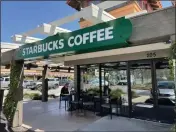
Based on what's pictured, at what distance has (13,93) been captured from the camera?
6.55 meters

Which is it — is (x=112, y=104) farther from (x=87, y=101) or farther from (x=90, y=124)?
(x=90, y=124)

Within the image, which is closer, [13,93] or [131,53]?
[13,93]

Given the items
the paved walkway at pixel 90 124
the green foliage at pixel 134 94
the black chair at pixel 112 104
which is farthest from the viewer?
the black chair at pixel 112 104

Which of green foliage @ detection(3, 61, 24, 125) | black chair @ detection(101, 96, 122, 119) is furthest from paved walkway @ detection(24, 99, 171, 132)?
green foliage @ detection(3, 61, 24, 125)

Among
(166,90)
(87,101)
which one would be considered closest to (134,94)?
(166,90)

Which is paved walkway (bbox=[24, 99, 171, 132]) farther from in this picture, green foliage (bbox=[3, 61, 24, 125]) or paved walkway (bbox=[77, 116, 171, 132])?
green foliage (bbox=[3, 61, 24, 125])

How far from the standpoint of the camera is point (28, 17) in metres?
8.39

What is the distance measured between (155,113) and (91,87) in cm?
363

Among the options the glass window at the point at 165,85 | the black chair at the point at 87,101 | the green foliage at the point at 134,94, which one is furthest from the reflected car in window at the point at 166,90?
the black chair at the point at 87,101

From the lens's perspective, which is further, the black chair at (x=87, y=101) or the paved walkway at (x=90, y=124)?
the black chair at (x=87, y=101)

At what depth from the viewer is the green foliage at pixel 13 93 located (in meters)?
6.43

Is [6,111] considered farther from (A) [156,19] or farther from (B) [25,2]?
(A) [156,19]

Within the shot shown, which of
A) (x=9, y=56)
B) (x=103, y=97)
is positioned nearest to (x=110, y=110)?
(x=103, y=97)

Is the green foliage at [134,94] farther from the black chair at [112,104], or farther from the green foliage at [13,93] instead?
the green foliage at [13,93]
